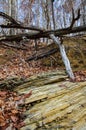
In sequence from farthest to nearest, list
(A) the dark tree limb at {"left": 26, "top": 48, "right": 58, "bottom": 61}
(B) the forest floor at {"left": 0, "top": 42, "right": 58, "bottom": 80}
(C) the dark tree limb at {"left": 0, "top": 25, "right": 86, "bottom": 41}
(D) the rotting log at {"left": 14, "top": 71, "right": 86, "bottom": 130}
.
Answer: (A) the dark tree limb at {"left": 26, "top": 48, "right": 58, "bottom": 61} < (B) the forest floor at {"left": 0, "top": 42, "right": 58, "bottom": 80} < (C) the dark tree limb at {"left": 0, "top": 25, "right": 86, "bottom": 41} < (D) the rotting log at {"left": 14, "top": 71, "right": 86, "bottom": 130}

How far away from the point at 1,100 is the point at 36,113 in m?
1.23

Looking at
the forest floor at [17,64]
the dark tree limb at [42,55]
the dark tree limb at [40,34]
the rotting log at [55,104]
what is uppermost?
the dark tree limb at [40,34]

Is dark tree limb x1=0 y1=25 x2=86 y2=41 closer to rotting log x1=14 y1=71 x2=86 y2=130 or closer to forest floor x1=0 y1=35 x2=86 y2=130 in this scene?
forest floor x1=0 y1=35 x2=86 y2=130

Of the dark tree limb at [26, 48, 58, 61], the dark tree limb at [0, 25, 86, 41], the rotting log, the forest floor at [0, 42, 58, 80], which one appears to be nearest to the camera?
the rotting log

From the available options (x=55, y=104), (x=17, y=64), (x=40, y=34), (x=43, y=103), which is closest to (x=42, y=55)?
(x=17, y=64)

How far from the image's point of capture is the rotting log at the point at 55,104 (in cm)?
490

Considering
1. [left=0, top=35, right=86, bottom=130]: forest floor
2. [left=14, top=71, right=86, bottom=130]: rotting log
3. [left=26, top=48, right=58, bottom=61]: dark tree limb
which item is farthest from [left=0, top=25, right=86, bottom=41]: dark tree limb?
[left=26, top=48, right=58, bottom=61]: dark tree limb

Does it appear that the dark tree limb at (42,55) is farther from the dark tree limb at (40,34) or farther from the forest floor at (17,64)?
the dark tree limb at (40,34)

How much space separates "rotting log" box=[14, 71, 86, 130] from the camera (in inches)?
193

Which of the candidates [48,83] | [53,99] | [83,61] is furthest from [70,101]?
[83,61]

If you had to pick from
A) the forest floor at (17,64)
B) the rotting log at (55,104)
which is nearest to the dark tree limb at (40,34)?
the rotting log at (55,104)

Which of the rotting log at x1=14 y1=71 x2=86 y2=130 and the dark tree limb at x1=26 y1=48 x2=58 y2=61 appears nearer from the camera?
the rotting log at x1=14 y1=71 x2=86 y2=130

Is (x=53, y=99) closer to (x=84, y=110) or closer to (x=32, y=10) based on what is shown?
(x=84, y=110)

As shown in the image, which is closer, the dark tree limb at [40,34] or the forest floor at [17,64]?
the dark tree limb at [40,34]
